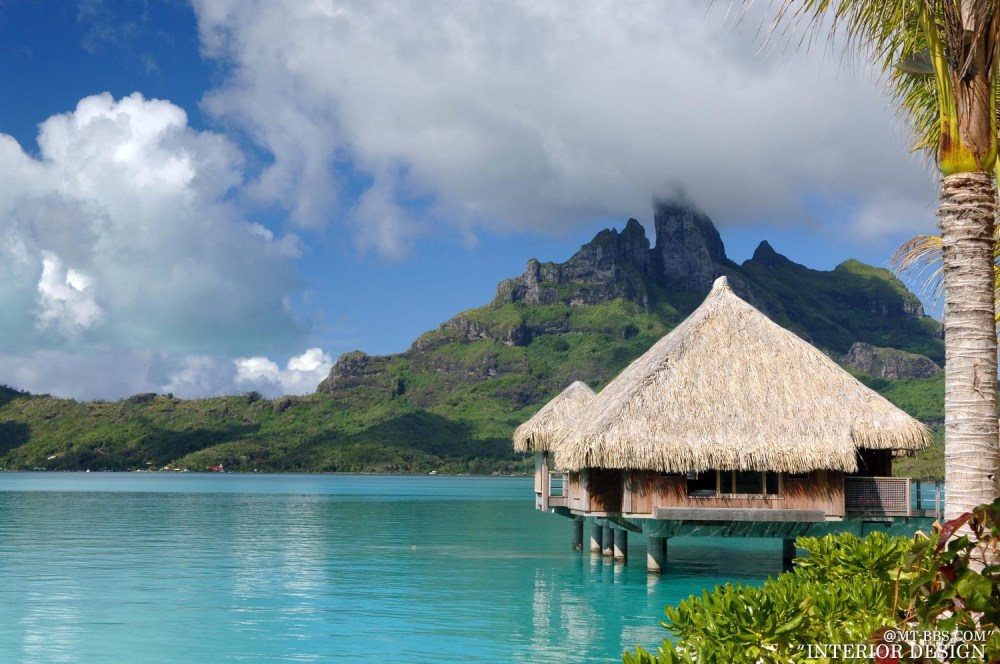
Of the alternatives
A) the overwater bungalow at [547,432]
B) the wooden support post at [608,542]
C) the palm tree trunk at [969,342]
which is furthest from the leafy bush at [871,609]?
the overwater bungalow at [547,432]

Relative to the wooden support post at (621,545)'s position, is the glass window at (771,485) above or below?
above

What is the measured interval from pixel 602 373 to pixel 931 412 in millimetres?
55475

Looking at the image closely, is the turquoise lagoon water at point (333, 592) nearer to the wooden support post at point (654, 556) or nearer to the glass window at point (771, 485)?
the wooden support post at point (654, 556)

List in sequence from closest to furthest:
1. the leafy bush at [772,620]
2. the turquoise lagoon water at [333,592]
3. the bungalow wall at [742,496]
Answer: the leafy bush at [772,620], the turquoise lagoon water at [333,592], the bungalow wall at [742,496]

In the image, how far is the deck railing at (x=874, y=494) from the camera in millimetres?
21672

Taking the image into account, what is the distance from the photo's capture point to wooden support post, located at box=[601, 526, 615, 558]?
88.2 feet

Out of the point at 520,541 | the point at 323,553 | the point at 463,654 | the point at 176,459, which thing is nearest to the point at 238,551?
the point at 323,553

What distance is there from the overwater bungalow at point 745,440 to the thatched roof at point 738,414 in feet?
0.08

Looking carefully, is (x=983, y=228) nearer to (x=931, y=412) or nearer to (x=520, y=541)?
(x=520, y=541)

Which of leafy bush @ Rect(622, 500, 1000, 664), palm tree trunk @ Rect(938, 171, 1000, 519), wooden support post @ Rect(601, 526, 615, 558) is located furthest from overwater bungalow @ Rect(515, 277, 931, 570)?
palm tree trunk @ Rect(938, 171, 1000, 519)

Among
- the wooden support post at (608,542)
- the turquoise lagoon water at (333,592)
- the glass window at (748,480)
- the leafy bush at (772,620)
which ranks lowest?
the turquoise lagoon water at (333,592)

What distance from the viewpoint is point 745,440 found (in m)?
20.5

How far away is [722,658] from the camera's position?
414 centimetres

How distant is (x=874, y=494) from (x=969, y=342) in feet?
53.2
